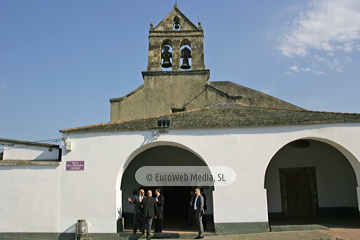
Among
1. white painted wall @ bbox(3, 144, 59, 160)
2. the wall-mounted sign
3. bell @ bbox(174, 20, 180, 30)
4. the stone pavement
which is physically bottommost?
the stone pavement

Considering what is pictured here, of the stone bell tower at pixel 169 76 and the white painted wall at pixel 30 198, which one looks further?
the stone bell tower at pixel 169 76

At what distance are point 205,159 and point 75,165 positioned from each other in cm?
430

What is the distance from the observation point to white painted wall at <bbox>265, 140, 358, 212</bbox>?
1336 cm

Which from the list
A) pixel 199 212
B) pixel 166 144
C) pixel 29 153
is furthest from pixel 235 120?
pixel 29 153

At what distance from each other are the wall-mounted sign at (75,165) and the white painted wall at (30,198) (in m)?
0.34

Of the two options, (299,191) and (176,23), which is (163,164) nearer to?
(299,191)

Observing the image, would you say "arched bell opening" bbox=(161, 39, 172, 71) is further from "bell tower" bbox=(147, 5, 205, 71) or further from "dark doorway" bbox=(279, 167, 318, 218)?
"dark doorway" bbox=(279, 167, 318, 218)

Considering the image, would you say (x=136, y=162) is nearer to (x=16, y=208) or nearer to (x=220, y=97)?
(x=16, y=208)

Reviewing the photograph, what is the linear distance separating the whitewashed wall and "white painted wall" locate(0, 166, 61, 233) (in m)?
0.30

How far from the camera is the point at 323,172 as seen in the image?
531 inches

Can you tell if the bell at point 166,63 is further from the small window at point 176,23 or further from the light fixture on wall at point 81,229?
the light fixture on wall at point 81,229

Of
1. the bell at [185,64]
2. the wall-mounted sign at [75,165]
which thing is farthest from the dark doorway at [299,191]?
the wall-mounted sign at [75,165]

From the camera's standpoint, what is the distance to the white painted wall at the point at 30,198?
423 inches

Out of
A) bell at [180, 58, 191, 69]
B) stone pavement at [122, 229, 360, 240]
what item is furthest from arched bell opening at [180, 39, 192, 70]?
stone pavement at [122, 229, 360, 240]
